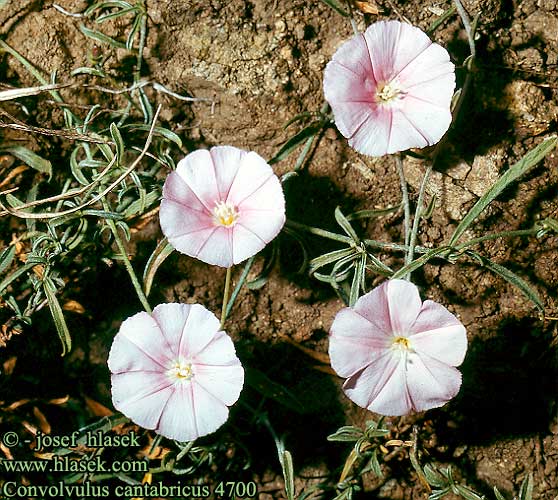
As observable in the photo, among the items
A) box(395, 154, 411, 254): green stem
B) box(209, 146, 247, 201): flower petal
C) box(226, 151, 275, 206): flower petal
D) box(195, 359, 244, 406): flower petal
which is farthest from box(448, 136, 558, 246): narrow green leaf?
box(195, 359, 244, 406): flower petal

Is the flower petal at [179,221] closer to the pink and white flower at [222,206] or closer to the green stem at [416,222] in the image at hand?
the pink and white flower at [222,206]

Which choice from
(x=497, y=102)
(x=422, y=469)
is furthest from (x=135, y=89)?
(x=422, y=469)

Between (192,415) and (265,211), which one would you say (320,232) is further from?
(192,415)

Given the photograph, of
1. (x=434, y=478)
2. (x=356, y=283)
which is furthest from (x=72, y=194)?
(x=434, y=478)

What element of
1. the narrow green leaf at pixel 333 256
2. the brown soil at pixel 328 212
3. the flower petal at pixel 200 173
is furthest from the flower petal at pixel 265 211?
the brown soil at pixel 328 212

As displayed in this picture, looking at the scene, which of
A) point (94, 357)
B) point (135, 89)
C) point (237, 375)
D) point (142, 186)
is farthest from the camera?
point (94, 357)

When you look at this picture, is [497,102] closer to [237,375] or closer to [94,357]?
[237,375]
